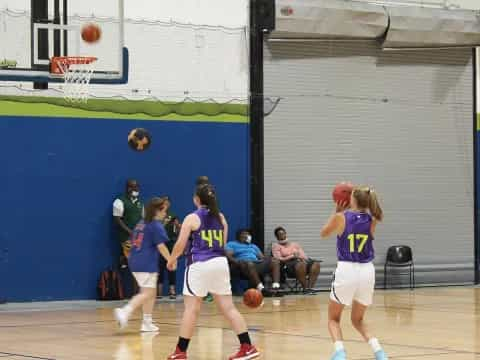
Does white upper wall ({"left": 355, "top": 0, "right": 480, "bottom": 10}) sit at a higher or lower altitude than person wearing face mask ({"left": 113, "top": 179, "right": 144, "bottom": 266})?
higher

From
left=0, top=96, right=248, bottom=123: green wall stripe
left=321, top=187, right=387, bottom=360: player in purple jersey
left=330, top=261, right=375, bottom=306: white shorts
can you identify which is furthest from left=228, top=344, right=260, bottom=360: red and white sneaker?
left=0, top=96, right=248, bottom=123: green wall stripe

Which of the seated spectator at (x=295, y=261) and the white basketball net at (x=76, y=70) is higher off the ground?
the white basketball net at (x=76, y=70)

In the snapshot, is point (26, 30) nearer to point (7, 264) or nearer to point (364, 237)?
point (7, 264)

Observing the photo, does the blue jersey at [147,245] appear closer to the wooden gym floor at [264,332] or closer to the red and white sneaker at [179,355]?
the wooden gym floor at [264,332]

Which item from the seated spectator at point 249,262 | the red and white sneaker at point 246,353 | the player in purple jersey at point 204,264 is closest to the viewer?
the player in purple jersey at point 204,264

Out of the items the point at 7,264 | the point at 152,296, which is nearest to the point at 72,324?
the point at 152,296

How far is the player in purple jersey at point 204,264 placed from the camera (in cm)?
1096

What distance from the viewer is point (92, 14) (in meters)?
18.0

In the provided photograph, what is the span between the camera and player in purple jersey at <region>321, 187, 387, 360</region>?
10.3 meters

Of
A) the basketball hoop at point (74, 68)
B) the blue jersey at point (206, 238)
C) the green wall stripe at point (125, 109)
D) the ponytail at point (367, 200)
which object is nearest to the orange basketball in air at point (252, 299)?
the blue jersey at point (206, 238)

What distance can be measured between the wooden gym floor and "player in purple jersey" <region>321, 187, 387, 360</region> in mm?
1224

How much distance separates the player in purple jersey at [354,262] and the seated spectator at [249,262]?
8981 mm

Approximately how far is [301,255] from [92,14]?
5.92 m

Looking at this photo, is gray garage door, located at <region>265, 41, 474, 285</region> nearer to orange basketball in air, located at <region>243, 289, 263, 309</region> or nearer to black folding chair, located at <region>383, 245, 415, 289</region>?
black folding chair, located at <region>383, 245, 415, 289</region>
